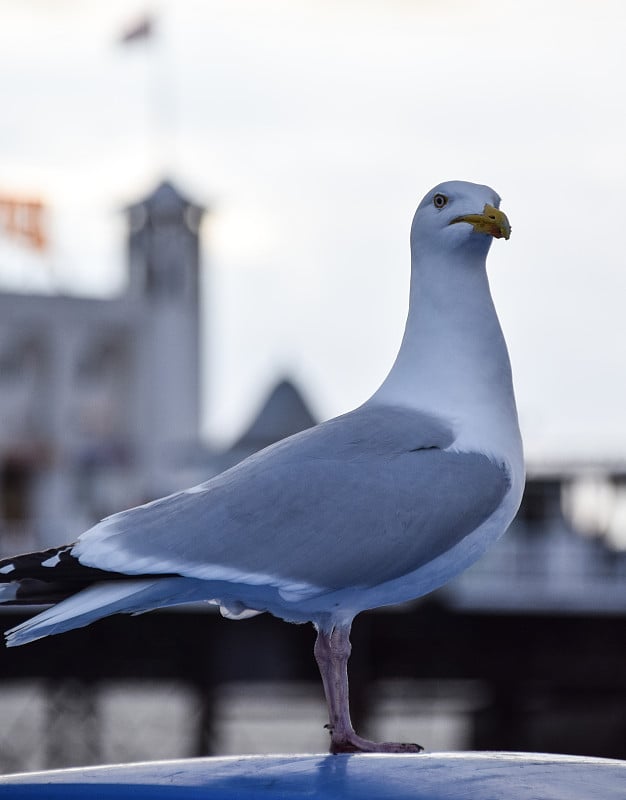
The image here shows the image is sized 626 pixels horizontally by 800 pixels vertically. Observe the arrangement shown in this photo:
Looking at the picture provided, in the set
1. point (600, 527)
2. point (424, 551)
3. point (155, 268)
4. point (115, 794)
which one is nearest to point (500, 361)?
point (424, 551)

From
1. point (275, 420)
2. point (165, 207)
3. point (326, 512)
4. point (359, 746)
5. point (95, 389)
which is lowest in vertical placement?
point (359, 746)

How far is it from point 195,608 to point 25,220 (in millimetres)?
18612

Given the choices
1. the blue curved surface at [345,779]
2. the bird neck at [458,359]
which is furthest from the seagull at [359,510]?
the blue curved surface at [345,779]

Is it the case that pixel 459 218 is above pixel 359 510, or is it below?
above

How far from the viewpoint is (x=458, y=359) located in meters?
4.53

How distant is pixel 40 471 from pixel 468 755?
39248mm

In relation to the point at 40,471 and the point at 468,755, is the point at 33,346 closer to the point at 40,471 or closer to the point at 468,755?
the point at 40,471

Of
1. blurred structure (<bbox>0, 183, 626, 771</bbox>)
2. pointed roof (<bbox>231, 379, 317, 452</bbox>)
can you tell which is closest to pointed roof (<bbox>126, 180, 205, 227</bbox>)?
blurred structure (<bbox>0, 183, 626, 771</bbox>)

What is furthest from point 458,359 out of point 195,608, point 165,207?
point 165,207

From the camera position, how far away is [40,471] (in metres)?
42.2

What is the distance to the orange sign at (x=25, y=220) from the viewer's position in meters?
39.7

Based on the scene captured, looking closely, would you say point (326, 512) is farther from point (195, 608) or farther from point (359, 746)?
point (195, 608)

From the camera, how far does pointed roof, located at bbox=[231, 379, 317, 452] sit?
32281mm

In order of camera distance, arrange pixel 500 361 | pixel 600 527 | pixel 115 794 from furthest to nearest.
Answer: pixel 600 527 < pixel 500 361 < pixel 115 794
